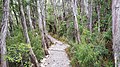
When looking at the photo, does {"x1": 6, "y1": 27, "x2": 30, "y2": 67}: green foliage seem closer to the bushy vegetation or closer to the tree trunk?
the bushy vegetation

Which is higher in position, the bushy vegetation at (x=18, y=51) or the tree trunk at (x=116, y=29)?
the tree trunk at (x=116, y=29)

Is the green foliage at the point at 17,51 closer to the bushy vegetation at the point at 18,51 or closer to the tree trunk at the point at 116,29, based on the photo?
the bushy vegetation at the point at 18,51

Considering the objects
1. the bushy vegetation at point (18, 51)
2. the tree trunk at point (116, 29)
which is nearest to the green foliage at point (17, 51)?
the bushy vegetation at point (18, 51)

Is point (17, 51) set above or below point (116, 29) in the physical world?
below

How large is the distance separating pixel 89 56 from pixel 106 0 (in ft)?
15.2

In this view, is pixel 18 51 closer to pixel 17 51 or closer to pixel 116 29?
pixel 17 51

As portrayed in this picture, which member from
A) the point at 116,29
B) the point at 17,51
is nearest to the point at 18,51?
the point at 17,51

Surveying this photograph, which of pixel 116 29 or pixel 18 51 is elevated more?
pixel 116 29

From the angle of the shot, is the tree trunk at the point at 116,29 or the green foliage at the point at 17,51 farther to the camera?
the green foliage at the point at 17,51

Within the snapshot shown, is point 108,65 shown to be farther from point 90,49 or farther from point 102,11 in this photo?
point 102,11

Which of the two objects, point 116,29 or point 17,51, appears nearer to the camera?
point 116,29

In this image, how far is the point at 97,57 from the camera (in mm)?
9188

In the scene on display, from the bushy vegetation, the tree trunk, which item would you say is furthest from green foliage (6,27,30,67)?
the tree trunk

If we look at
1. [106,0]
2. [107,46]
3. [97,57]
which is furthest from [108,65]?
[106,0]
